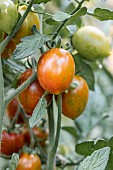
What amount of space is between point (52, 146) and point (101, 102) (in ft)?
1.59

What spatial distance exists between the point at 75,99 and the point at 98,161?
0.13 metres

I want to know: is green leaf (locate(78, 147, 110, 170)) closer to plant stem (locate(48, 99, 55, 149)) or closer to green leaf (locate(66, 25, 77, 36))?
plant stem (locate(48, 99, 55, 149))

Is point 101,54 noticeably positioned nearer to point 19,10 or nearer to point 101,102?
point 19,10

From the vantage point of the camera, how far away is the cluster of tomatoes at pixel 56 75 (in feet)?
2.12

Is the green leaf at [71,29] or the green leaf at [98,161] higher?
the green leaf at [71,29]

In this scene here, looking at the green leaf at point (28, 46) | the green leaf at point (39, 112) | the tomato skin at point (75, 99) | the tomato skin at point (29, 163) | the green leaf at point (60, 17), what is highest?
the green leaf at point (60, 17)

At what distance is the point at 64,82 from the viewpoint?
0.65m

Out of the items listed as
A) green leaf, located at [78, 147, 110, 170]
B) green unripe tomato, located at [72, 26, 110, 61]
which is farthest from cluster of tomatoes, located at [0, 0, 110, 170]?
green leaf, located at [78, 147, 110, 170]

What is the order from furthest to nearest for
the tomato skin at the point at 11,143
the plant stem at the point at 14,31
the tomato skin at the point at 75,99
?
the tomato skin at the point at 11,143
the tomato skin at the point at 75,99
the plant stem at the point at 14,31

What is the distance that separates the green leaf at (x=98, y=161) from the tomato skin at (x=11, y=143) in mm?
251

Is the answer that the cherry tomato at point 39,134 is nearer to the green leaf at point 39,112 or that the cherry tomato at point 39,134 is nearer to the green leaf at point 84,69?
the green leaf at point 84,69

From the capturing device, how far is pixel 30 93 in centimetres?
70

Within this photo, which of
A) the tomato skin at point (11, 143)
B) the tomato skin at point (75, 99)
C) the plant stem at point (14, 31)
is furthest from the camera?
the tomato skin at point (11, 143)

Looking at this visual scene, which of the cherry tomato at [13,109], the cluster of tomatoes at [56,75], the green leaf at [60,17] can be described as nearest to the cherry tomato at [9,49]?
the cluster of tomatoes at [56,75]
